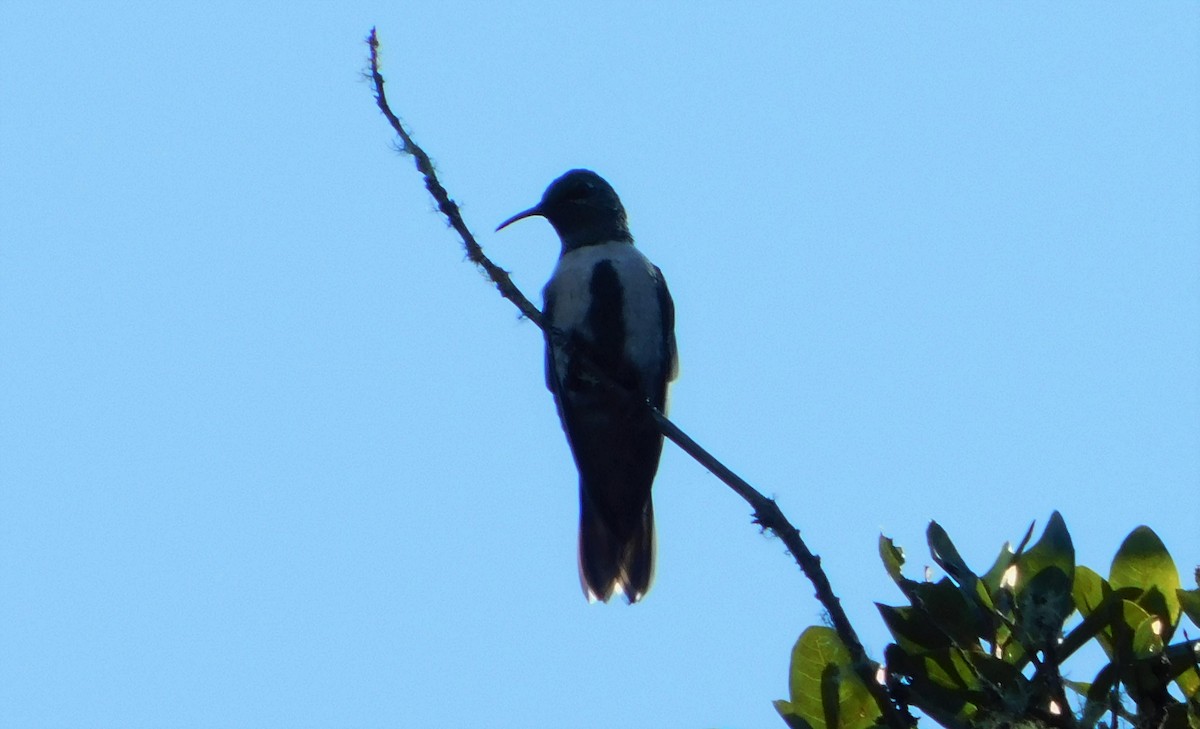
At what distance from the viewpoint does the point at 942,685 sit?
375 centimetres

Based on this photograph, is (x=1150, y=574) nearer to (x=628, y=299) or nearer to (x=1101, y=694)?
(x=1101, y=694)

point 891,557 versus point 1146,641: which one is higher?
point 891,557

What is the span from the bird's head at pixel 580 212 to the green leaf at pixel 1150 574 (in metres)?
4.03

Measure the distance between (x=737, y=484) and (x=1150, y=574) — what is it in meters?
1.10

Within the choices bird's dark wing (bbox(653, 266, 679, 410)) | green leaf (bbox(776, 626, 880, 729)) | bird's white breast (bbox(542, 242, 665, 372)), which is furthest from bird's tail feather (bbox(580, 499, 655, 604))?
green leaf (bbox(776, 626, 880, 729))

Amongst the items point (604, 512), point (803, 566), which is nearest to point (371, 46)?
point (803, 566)

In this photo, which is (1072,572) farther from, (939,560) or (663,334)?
(663,334)

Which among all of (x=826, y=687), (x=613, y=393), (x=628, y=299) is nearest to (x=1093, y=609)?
(x=826, y=687)

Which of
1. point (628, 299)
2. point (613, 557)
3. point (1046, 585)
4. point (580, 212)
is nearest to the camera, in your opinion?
point (1046, 585)

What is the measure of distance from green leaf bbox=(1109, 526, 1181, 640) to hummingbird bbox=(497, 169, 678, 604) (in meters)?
2.98

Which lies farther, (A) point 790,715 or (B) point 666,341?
(B) point 666,341

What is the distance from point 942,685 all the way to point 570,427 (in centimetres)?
341

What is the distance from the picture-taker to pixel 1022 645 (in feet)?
12.0

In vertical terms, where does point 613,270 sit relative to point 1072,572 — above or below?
above
